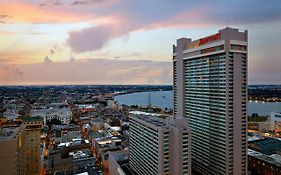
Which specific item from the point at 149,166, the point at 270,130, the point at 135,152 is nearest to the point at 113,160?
the point at 135,152

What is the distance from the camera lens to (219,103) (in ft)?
97.6

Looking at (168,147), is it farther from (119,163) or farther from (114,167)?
(119,163)

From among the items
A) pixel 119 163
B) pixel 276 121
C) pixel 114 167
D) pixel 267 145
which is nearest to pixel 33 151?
pixel 114 167

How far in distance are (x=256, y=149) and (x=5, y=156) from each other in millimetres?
35735

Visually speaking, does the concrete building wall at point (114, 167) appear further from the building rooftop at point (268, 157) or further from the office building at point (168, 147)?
the building rooftop at point (268, 157)

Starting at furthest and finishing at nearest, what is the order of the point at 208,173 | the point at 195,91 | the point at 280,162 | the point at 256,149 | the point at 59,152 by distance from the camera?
the point at 59,152
the point at 256,149
the point at 195,91
the point at 280,162
the point at 208,173

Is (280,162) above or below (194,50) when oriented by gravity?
below

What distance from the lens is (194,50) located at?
35.2 m

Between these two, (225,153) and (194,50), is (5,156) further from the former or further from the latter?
(194,50)

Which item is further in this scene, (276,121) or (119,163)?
(276,121)

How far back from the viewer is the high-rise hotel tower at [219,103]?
2800 centimetres

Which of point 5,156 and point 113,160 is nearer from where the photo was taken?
point 5,156

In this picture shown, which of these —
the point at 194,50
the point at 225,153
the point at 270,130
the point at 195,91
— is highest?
the point at 194,50

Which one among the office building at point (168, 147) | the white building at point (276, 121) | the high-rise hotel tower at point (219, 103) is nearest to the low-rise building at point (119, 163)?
the office building at point (168, 147)
